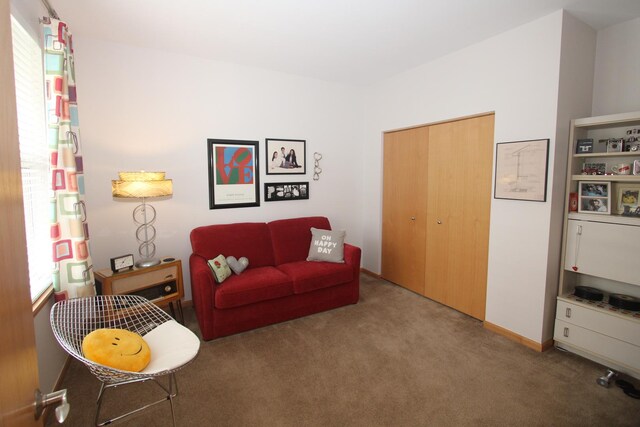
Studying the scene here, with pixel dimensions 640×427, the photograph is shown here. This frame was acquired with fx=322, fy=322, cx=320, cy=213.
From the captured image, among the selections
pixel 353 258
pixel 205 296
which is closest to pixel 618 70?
pixel 353 258

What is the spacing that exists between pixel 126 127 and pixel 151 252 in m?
1.26

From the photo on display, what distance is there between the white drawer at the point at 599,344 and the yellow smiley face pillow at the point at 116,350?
9.96 feet

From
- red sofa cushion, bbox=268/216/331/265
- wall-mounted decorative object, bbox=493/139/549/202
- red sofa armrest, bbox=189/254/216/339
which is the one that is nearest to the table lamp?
red sofa armrest, bbox=189/254/216/339

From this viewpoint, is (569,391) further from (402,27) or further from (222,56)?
(222,56)

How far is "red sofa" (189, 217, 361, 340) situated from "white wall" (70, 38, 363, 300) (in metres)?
0.33

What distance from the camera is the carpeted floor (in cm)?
197

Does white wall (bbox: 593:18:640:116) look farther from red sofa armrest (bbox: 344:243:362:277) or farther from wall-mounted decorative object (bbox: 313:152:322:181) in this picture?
wall-mounted decorative object (bbox: 313:152:322:181)

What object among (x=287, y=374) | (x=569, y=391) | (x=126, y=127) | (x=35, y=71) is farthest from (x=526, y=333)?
(x=35, y=71)

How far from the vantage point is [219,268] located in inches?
117

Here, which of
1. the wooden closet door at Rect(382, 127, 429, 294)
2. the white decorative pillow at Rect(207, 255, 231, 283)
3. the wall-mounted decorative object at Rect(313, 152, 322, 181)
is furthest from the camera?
the wall-mounted decorative object at Rect(313, 152, 322, 181)

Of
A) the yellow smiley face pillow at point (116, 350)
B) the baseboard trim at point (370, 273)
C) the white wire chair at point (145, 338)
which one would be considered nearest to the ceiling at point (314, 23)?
the white wire chair at point (145, 338)

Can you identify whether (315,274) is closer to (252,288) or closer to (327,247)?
(327,247)

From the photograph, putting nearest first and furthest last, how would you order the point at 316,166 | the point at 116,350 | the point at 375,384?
1. the point at 116,350
2. the point at 375,384
3. the point at 316,166

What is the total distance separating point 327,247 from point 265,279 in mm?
872
